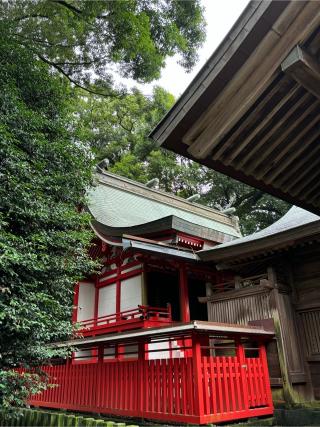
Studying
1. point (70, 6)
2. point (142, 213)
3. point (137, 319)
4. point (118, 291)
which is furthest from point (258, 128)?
point (142, 213)

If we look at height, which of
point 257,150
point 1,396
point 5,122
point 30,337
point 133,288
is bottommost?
point 1,396

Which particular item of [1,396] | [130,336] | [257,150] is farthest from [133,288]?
[257,150]

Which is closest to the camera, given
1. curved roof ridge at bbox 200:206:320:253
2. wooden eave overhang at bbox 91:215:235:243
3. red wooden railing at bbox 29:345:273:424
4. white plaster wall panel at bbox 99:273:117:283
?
red wooden railing at bbox 29:345:273:424

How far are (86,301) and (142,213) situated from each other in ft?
13.6

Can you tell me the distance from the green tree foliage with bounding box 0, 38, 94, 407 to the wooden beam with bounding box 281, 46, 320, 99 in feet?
14.4

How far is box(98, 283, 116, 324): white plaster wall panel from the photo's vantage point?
1100 cm

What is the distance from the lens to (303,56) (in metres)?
2.01

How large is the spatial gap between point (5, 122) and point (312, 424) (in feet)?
25.9

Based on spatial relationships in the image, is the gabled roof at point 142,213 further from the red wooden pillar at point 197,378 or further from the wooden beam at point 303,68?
the wooden beam at point 303,68

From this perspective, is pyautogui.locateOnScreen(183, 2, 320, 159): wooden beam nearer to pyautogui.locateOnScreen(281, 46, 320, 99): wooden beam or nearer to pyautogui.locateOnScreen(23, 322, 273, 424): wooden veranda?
pyautogui.locateOnScreen(281, 46, 320, 99): wooden beam

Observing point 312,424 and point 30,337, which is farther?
point 312,424

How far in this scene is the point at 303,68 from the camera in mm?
2059

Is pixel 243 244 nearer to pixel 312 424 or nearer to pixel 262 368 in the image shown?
pixel 262 368

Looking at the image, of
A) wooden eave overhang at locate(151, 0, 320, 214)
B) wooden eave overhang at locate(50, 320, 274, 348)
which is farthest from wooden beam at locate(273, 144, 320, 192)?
wooden eave overhang at locate(50, 320, 274, 348)
